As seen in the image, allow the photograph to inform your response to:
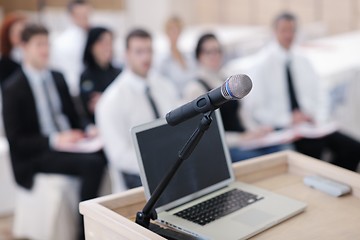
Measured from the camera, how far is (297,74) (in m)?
3.80

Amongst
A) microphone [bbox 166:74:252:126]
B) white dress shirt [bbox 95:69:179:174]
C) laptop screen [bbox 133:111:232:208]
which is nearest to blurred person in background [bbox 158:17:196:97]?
white dress shirt [bbox 95:69:179:174]

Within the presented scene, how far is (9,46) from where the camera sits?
13.0 ft

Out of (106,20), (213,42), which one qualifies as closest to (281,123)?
(213,42)

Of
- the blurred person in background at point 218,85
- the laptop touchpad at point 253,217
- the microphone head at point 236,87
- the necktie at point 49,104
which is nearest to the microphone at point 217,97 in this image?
the microphone head at point 236,87

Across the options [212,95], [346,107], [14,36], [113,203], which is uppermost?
[14,36]

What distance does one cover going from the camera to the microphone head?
1.14 metres

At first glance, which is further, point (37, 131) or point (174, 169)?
point (37, 131)

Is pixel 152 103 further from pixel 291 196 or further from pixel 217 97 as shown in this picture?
pixel 217 97

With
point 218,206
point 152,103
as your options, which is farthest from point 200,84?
point 218,206

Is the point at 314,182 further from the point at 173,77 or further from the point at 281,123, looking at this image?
the point at 173,77

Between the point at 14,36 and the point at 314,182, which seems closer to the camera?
the point at 314,182

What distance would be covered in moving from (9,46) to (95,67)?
2.14ft

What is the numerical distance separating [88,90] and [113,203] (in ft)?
7.20

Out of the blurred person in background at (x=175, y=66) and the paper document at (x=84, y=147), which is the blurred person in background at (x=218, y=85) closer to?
the paper document at (x=84, y=147)
